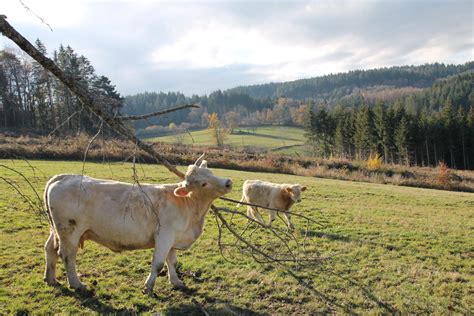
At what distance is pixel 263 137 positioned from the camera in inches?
4281

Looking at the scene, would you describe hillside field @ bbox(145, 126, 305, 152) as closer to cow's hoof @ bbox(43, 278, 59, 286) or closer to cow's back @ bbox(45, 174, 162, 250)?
cow's hoof @ bbox(43, 278, 59, 286)

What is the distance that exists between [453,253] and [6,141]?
1572 inches

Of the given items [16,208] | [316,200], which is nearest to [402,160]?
[316,200]

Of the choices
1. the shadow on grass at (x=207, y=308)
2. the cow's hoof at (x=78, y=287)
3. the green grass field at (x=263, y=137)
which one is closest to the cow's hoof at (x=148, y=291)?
the shadow on grass at (x=207, y=308)

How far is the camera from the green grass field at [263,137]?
307 ft

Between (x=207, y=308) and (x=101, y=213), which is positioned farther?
(x=101, y=213)

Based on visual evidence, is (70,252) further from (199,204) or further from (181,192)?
(199,204)

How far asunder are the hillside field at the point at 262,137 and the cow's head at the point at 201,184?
77.8 m

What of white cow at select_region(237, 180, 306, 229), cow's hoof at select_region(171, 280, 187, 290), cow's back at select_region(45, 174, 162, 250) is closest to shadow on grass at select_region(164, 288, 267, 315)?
cow's hoof at select_region(171, 280, 187, 290)

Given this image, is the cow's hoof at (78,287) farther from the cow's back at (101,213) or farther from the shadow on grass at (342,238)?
the shadow on grass at (342,238)

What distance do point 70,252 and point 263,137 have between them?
103m

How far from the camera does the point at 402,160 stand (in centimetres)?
7450

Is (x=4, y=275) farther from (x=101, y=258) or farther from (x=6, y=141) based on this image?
(x=6, y=141)

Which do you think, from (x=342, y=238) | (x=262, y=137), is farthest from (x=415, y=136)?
(x=342, y=238)
